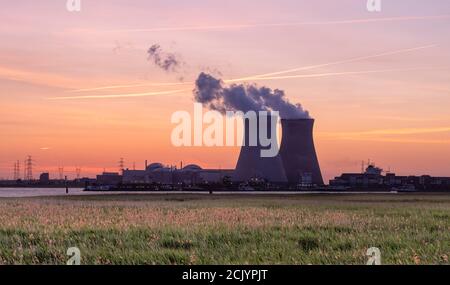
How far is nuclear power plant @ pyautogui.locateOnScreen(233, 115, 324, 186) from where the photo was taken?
163m

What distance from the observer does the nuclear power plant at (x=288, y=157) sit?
6431 inches

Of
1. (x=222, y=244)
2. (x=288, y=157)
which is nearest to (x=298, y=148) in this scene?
(x=288, y=157)

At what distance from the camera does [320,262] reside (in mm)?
14555

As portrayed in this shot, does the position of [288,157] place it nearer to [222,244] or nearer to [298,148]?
[298,148]

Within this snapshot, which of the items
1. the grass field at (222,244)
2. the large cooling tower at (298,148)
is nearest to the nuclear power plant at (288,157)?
the large cooling tower at (298,148)

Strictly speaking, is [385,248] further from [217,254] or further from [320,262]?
[217,254]

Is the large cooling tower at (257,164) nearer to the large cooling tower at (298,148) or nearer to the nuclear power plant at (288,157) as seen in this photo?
the nuclear power plant at (288,157)

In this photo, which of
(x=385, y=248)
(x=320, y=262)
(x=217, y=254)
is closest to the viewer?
(x=320, y=262)

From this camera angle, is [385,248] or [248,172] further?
[248,172]

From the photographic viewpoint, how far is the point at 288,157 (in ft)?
575

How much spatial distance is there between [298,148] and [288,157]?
780 cm

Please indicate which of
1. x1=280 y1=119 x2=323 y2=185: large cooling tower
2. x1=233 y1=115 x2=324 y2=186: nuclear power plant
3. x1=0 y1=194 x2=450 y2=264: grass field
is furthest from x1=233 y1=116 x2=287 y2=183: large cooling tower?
x1=0 y1=194 x2=450 y2=264: grass field
